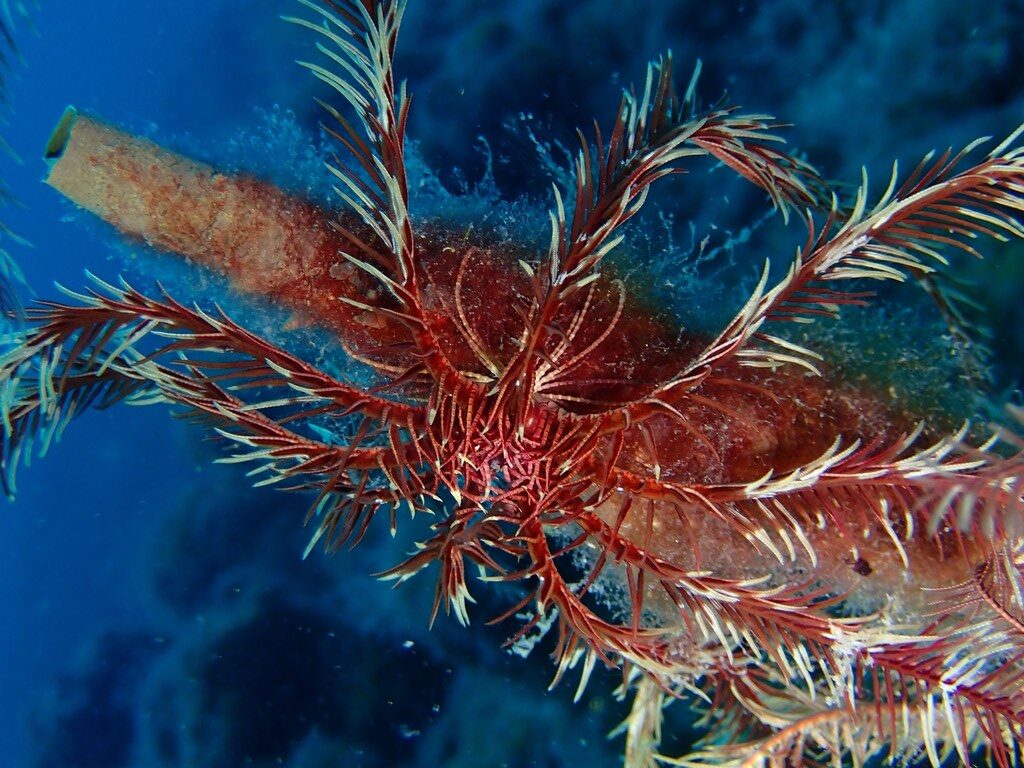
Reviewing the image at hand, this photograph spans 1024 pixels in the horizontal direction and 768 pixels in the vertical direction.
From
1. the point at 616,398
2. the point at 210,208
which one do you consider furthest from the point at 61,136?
the point at 616,398

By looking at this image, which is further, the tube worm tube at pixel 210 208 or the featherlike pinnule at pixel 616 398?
the tube worm tube at pixel 210 208

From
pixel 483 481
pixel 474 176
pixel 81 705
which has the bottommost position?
pixel 81 705

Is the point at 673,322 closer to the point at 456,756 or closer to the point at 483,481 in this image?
the point at 483,481

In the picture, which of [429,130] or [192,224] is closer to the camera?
[192,224]

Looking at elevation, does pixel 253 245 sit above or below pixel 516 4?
below

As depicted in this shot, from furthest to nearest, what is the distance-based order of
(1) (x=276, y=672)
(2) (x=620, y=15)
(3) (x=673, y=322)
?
(1) (x=276, y=672) → (2) (x=620, y=15) → (3) (x=673, y=322)

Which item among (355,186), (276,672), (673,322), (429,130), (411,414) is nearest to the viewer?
(355,186)

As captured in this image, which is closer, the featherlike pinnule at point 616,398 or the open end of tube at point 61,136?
the featherlike pinnule at point 616,398

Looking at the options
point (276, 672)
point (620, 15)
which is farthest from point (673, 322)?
point (276, 672)
